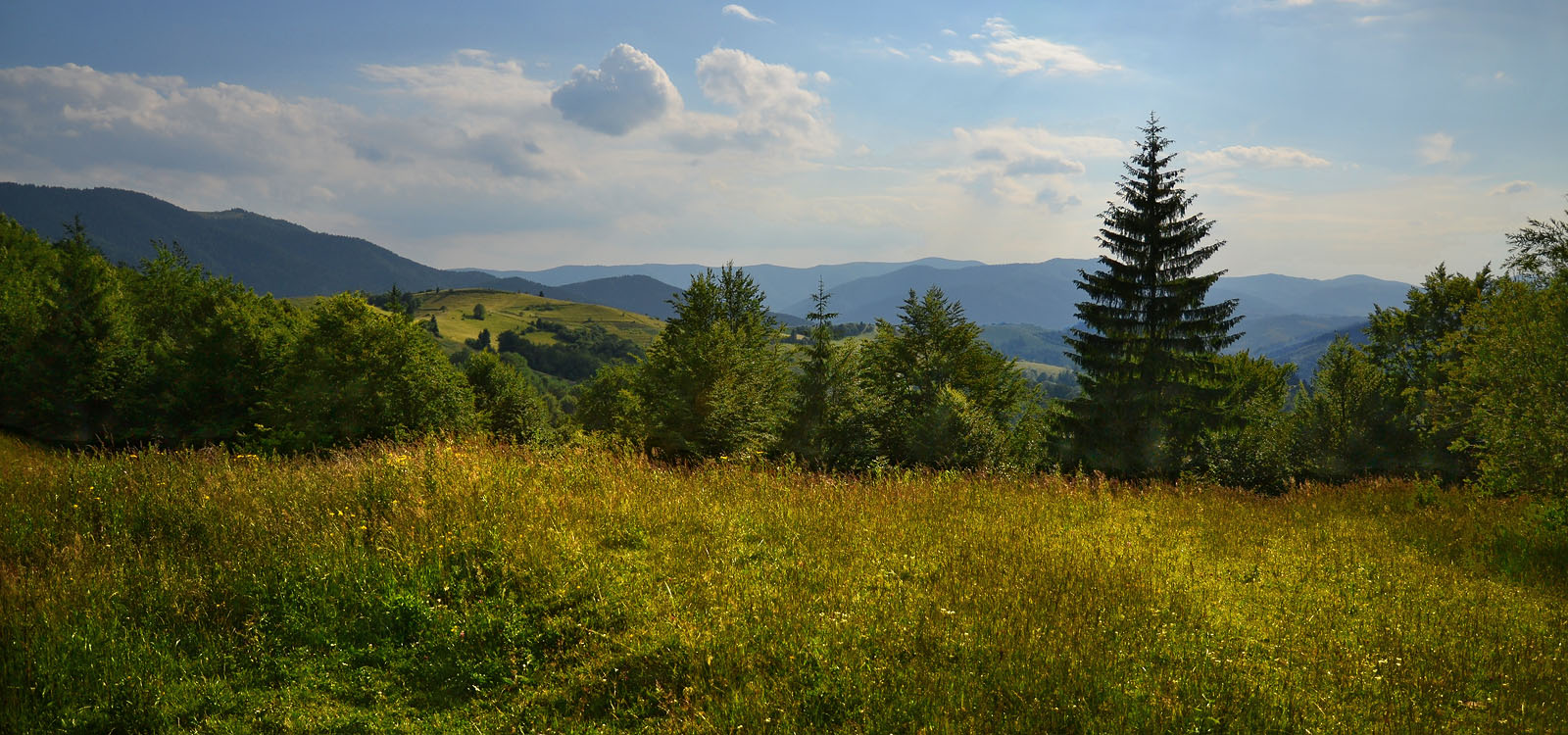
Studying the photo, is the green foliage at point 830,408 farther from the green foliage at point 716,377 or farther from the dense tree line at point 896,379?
the green foliage at point 716,377

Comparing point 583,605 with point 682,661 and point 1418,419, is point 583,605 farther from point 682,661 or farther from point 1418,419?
point 1418,419

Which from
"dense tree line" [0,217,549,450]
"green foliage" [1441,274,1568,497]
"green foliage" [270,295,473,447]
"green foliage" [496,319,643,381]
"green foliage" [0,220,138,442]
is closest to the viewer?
"green foliage" [1441,274,1568,497]

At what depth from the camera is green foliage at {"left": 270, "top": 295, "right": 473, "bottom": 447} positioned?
32.8 m

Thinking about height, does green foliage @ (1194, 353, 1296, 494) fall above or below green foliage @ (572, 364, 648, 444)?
above

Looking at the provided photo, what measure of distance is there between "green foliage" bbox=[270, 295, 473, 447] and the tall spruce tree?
105 ft

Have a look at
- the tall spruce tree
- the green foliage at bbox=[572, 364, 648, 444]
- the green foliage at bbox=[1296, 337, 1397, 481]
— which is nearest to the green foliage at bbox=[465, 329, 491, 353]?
the green foliage at bbox=[572, 364, 648, 444]

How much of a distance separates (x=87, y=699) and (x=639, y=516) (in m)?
4.23

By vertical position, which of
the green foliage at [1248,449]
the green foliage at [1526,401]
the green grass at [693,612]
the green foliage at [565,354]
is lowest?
the green foliage at [565,354]

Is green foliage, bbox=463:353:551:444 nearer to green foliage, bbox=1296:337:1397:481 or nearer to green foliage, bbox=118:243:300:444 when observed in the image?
green foliage, bbox=118:243:300:444

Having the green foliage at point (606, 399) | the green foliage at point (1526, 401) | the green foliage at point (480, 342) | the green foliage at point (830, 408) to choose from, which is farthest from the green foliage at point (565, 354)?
the green foliage at point (1526, 401)

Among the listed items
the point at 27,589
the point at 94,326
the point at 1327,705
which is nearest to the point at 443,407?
the point at 94,326

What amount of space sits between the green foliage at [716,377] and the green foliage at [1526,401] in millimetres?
16294

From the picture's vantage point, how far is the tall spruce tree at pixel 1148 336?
102ft

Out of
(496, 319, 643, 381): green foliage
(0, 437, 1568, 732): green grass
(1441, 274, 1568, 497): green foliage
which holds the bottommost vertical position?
(496, 319, 643, 381): green foliage
